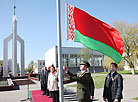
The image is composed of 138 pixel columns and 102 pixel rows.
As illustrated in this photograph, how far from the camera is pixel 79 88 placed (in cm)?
440

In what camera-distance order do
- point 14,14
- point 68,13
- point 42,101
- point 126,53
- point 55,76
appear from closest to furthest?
point 68,13, point 55,76, point 42,101, point 14,14, point 126,53

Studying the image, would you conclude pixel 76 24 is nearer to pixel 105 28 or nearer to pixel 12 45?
pixel 105 28

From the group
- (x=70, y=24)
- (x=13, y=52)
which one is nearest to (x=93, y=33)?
(x=70, y=24)

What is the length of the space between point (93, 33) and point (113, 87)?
5.82 ft

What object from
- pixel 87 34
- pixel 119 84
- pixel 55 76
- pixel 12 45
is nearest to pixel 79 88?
pixel 119 84

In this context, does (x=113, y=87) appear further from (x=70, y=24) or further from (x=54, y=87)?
(x=54, y=87)

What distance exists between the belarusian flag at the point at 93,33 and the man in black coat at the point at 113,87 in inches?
26.4

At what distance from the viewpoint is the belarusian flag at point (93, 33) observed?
494 cm

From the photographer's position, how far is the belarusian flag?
16.2ft

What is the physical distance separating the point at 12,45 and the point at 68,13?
27.1 m

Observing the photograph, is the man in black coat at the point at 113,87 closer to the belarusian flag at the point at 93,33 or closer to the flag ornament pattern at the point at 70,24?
the belarusian flag at the point at 93,33

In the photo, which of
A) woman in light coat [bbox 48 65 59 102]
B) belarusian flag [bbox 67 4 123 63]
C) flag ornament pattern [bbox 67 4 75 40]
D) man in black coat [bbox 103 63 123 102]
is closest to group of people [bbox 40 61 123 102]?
man in black coat [bbox 103 63 123 102]

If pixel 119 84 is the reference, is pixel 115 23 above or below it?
above

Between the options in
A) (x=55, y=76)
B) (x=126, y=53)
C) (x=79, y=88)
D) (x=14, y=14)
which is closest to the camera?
(x=79, y=88)
